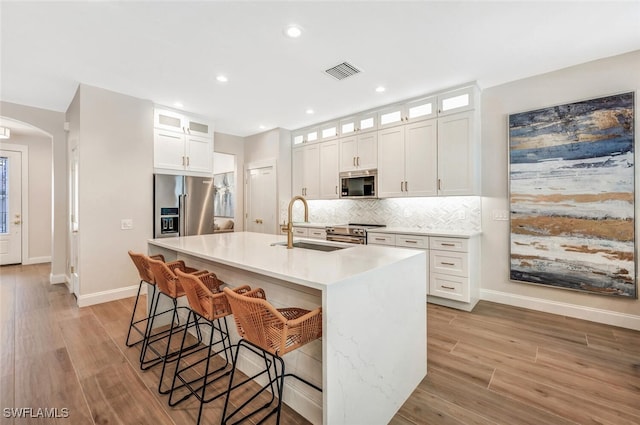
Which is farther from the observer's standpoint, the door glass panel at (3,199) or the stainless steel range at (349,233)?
the door glass panel at (3,199)

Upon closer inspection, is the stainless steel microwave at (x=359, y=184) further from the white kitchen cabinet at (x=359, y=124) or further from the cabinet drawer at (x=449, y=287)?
the cabinet drawer at (x=449, y=287)

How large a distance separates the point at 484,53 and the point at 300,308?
309 centimetres

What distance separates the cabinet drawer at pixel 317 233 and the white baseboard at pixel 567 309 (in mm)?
2462

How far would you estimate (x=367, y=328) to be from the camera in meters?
1.61

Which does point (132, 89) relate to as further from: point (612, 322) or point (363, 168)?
point (612, 322)

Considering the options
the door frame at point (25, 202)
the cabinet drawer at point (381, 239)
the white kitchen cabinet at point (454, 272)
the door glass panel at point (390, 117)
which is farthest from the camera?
the door frame at point (25, 202)

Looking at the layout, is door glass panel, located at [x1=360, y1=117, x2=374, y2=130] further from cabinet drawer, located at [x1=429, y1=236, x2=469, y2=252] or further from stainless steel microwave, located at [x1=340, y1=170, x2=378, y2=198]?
cabinet drawer, located at [x1=429, y1=236, x2=469, y2=252]

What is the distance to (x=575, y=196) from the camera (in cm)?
321

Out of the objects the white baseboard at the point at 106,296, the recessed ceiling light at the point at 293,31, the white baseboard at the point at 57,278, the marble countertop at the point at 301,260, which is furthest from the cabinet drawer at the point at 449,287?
the white baseboard at the point at 57,278

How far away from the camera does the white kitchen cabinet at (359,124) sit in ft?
15.2

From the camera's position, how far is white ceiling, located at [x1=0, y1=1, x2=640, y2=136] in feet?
7.64

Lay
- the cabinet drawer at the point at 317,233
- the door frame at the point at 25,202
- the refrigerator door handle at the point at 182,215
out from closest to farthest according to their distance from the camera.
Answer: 1. the refrigerator door handle at the point at 182,215
2. the cabinet drawer at the point at 317,233
3. the door frame at the point at 25,202

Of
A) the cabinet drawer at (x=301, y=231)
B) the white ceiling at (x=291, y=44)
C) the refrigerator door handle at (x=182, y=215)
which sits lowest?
the cabinet drawer at (x=301, y=231)

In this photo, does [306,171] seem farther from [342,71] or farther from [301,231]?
[342,71]
